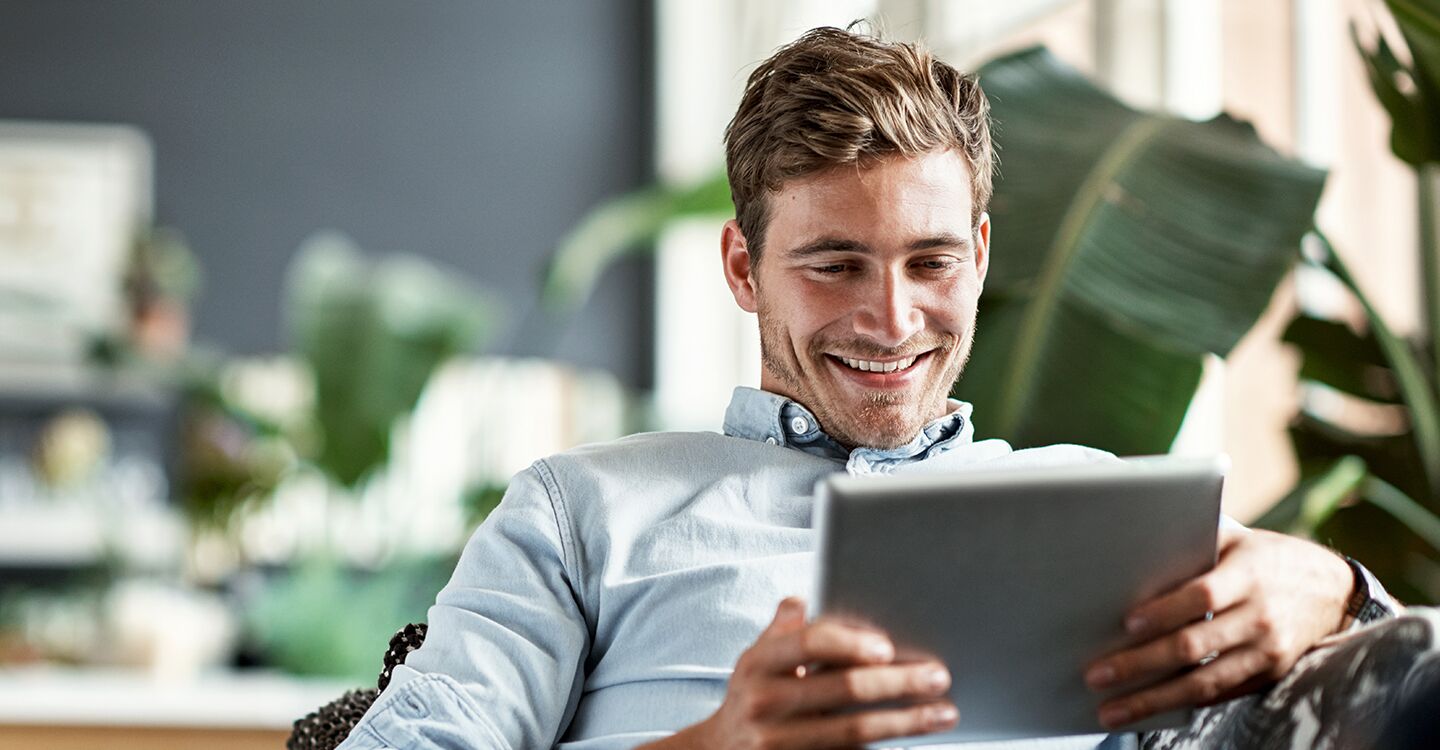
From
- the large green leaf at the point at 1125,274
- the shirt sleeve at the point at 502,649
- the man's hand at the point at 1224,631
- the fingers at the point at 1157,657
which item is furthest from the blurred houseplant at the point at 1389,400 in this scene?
the shirt sleeve at the point at 502,649

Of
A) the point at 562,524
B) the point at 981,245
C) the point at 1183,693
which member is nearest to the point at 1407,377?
the point at 981,245

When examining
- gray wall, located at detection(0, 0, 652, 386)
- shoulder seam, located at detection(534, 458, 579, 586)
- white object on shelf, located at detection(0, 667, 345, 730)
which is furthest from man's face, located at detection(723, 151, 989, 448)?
gray wall, located at detection(0, 0, 652, 386)

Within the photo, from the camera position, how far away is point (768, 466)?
1203mm

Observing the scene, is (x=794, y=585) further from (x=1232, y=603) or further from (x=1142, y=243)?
(x=1142, y=243)

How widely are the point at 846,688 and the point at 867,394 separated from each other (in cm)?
39

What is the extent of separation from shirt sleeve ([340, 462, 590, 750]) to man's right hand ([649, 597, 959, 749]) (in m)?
0.27

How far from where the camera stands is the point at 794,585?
1.13m

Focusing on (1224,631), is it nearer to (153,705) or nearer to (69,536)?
(153,705)

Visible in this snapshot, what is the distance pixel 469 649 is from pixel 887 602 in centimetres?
36

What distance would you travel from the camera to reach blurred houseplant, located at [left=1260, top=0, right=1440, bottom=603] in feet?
5.05

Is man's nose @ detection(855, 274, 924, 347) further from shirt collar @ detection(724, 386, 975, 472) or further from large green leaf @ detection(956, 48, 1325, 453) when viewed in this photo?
large green leaf @ detection(956, 48, 1325, 453)

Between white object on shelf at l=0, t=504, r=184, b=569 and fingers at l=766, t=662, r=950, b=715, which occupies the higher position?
fingers at l=766, t=662, r=950, b=715

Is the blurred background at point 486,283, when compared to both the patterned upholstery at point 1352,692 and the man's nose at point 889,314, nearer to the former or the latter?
the man's nose at point 889,314

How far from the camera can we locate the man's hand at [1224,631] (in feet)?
2.93
